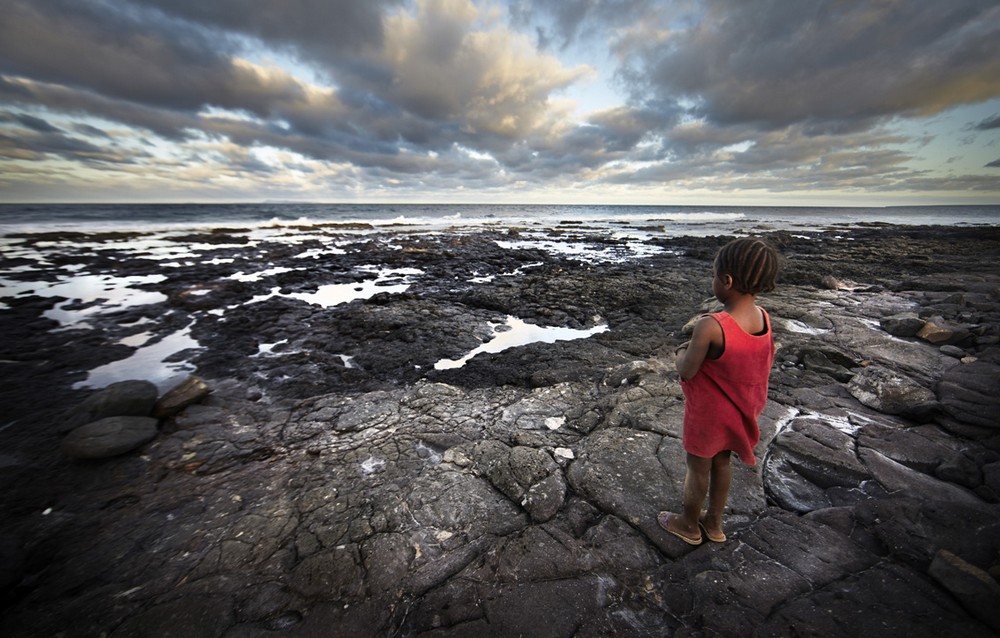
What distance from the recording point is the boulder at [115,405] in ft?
15.5

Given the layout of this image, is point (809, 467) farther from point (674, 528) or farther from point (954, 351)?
point (954, 351)

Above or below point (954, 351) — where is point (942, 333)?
above

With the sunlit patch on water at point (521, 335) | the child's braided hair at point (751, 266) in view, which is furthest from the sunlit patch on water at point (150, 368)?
the child's braided hair at point (751, 266)

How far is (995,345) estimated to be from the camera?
18.7ft

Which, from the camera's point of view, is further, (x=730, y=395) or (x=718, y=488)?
(x=718, y=488)

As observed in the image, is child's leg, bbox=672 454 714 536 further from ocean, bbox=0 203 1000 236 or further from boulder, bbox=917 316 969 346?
ocean, bbox=0 203 1000 236

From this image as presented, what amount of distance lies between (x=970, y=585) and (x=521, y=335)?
716 centimetres

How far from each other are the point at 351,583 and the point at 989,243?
39886 millimetres

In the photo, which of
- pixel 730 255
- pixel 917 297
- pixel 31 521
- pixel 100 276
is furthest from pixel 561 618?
pixel 100 276

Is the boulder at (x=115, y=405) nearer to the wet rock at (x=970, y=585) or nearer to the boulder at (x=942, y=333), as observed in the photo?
the wet rock at (x=970, y=585)

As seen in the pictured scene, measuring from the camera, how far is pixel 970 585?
2057 millimetres

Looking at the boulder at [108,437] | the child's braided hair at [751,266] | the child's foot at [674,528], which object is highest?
the child's braided hair at [751,266]

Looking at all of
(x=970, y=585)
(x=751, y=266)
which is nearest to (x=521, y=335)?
(x=751, y=266)

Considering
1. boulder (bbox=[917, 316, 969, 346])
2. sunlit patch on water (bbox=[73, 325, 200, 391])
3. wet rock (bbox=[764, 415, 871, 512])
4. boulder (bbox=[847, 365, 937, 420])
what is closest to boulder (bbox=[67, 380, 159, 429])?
sunlit patch on water (bbox=[73, 325, 200, 391])
